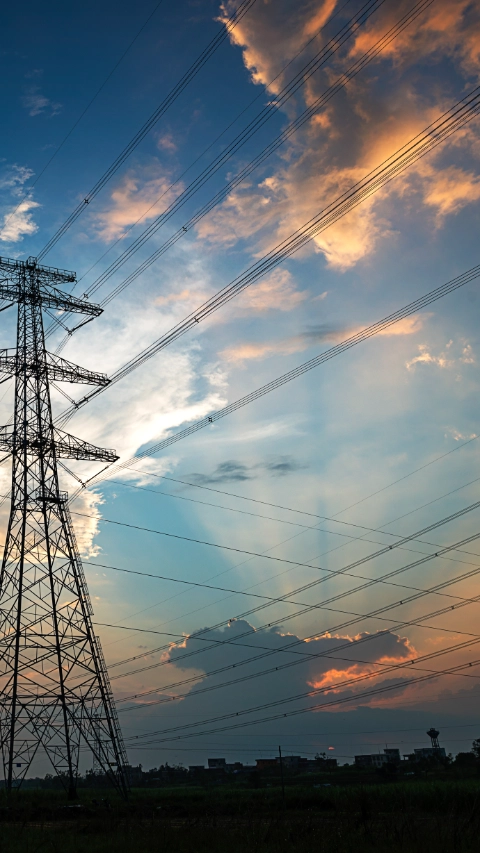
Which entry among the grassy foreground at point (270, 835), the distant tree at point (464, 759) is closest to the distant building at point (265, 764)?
the distant tree at point (464, 759)

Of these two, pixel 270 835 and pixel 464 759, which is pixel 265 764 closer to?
pixel 464 759

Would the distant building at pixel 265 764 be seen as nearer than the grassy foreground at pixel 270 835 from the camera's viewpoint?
No

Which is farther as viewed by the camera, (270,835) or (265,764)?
(265,764)

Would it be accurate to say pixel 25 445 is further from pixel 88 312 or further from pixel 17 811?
pixel 17 811

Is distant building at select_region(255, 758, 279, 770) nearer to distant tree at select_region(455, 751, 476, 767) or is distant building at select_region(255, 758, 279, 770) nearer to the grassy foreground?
distant tree at select_region(455, 751, 476, 767)

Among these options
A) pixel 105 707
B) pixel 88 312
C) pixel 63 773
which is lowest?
pixel 63 773

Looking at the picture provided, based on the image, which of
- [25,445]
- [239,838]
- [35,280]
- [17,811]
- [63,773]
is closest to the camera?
[239,838]

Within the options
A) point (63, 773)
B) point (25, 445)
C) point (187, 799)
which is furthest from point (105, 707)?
point (25, 445)

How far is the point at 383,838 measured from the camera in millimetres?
18219

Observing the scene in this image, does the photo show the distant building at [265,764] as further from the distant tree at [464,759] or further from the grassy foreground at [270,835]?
the grassy foreground at [270,835]

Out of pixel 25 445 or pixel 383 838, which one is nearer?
pixel 383 838

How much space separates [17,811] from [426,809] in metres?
19.8

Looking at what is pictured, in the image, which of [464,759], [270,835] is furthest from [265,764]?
[270,835]

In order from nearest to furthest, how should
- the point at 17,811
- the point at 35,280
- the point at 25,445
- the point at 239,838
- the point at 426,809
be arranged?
the point at 239,838 < the point at 17,811 < the point at 426,809 < the point at 25,445 < the point at 35,280
